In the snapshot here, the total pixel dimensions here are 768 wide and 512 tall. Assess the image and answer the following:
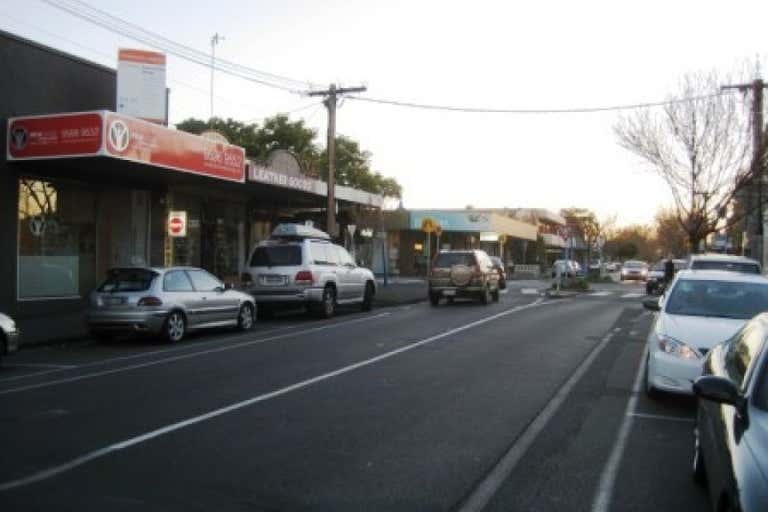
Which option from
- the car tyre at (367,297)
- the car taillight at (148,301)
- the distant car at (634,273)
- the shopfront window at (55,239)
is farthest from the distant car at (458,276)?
the distant car at (634,273)

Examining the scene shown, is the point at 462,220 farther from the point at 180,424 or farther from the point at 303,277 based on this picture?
the point at 180,424

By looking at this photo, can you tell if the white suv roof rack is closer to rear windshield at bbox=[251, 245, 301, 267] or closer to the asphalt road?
rear windshield at bbox=[251, 245, 301, 267]

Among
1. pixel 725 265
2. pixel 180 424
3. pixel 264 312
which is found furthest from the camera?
pixel 264 312

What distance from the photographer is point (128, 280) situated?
14781mm

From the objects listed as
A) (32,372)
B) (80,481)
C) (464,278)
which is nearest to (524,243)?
(464,278)

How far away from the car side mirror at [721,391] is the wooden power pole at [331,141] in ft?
71.7

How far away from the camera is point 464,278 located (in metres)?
24.5

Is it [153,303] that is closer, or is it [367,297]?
[153,303]

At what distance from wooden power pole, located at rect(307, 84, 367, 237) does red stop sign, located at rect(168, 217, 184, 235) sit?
656cm

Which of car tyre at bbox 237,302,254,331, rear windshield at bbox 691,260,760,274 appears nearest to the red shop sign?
car tyre at bbox 237,302,254,331

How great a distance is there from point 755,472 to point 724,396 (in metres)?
0.85

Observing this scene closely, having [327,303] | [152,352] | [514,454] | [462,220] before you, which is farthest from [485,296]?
[462,220]

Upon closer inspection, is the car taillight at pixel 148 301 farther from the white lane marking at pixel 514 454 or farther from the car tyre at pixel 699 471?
the car tyre at pixel 699 471

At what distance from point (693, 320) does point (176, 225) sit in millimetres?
14674
